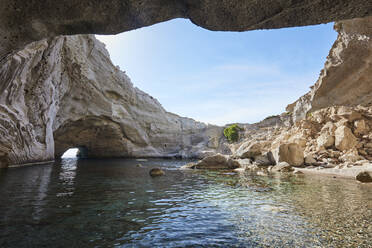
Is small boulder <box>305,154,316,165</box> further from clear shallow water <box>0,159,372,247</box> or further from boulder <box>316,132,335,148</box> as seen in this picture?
clear shallow water <box>0,159,372,247</box>

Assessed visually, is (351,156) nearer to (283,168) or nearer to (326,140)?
(326,140)

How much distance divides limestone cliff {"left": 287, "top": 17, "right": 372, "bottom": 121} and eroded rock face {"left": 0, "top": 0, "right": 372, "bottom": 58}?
450 inches

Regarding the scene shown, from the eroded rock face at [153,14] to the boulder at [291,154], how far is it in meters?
20.2

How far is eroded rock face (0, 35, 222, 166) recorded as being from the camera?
16531mm

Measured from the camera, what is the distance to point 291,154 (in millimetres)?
21516

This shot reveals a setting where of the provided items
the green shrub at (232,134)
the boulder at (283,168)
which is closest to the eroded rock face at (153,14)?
the boulder at (283,168)

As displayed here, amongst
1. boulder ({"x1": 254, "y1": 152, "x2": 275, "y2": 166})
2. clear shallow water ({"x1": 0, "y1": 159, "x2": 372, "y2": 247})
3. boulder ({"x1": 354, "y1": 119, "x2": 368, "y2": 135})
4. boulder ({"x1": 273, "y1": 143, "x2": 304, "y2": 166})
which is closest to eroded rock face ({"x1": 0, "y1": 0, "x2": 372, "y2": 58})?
clear shallow water ({"x1": 0, "y1": 159, "x2": 372, "y2": 247})

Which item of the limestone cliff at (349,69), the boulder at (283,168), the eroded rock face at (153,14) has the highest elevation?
the limestone cliff at (349,69)

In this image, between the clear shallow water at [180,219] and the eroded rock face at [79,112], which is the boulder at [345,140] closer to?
the clear shallow water at [180,219]

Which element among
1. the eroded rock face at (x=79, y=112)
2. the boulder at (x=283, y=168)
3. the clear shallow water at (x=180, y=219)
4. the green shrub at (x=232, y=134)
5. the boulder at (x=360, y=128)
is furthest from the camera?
the green shrub at (x=232, y=134)

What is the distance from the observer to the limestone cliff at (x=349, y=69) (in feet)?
44.0

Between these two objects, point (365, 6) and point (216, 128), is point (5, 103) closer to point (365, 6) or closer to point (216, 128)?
point (365, 6)

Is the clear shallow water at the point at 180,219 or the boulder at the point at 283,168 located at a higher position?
the clear shallow water at the point at 180,219

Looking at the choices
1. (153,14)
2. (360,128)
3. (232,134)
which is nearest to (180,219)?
(153,14)
